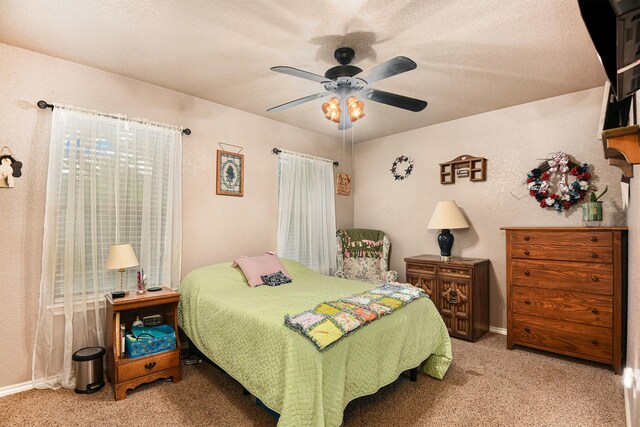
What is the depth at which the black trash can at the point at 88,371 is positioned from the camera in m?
2.44

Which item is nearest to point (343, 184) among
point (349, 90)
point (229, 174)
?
point (229, 174)

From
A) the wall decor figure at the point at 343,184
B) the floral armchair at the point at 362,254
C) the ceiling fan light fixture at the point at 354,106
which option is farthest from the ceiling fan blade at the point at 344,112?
the floral armchair at the point at 362,254

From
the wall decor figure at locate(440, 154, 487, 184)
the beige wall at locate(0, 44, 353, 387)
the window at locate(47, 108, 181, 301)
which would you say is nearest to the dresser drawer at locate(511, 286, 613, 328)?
the wall decor figure at locate(440, 154, 487, 184)

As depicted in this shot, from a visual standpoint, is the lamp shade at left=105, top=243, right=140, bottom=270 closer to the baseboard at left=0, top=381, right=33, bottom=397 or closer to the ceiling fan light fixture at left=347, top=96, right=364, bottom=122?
the baseboard at left=0, top=381, right=33, bottom=397

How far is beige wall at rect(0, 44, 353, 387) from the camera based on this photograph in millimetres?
2443

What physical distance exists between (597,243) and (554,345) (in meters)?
1.00

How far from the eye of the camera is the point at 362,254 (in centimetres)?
451

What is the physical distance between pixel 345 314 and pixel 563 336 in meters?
2.27

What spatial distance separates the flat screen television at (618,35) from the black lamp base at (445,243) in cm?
303

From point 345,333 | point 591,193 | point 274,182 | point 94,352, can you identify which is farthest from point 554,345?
point 94,352

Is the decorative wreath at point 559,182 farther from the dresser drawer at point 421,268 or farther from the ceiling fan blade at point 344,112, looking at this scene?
the ceiling fan blade at point 344,112

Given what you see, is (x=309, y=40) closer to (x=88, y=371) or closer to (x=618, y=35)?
(x=618, y=35)

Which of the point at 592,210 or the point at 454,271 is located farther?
the point at 454,271

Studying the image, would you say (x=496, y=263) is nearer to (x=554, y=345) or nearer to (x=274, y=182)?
(x=554, y=345)
